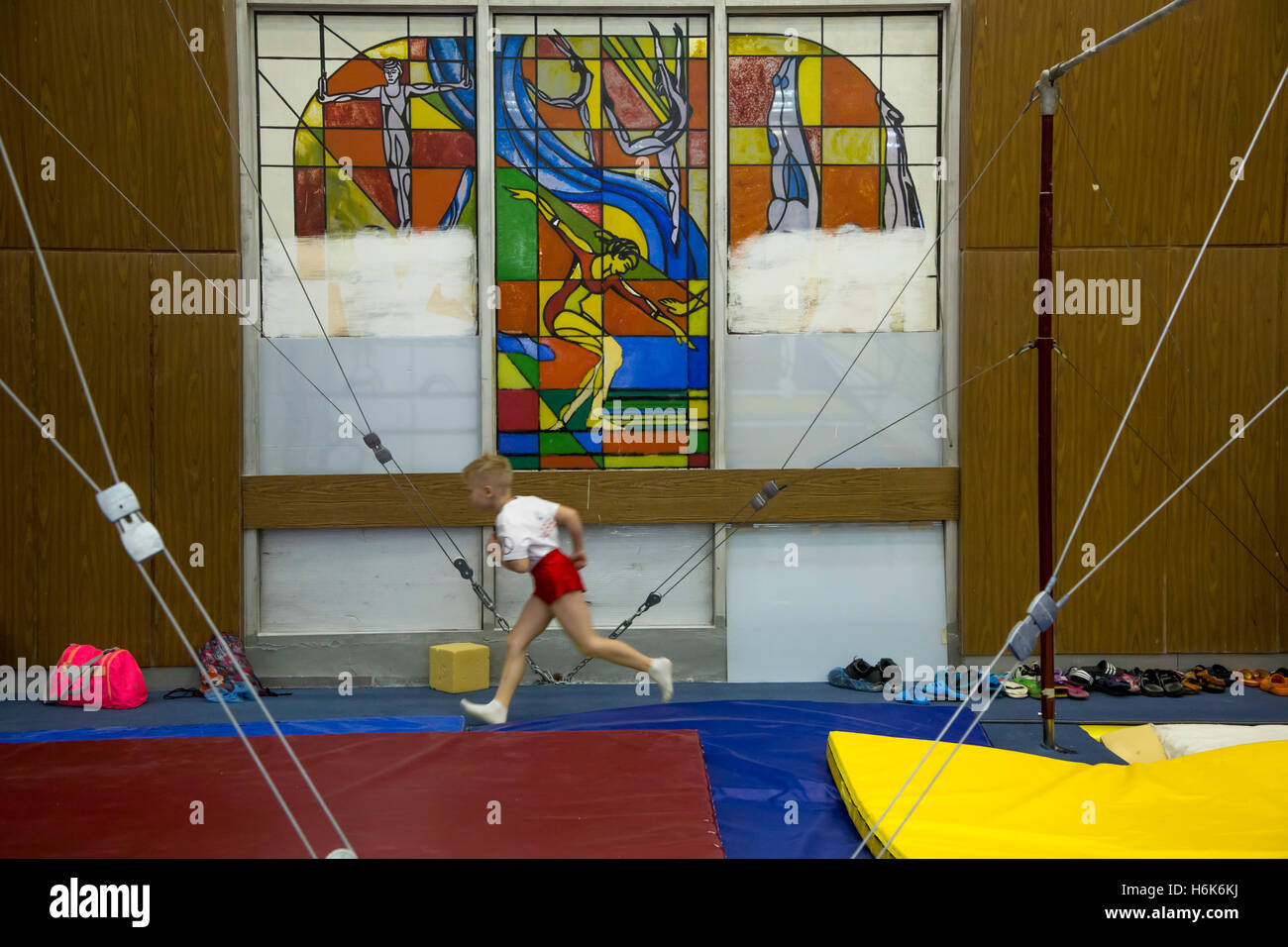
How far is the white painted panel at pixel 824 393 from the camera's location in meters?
5.91

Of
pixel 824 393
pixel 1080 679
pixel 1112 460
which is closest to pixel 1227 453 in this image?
pixel 1112 460

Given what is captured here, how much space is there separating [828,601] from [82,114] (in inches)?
185

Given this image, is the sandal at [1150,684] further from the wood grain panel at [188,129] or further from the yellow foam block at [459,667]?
the wood grain panel at [188,129]

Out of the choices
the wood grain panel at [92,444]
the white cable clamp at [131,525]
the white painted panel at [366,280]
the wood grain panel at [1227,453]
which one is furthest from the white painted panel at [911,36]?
the white cable clamp at [131,525]

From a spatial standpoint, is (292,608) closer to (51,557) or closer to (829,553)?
(51,557)

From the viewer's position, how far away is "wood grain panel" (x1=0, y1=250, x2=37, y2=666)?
555cm

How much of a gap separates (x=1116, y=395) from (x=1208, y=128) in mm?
1502

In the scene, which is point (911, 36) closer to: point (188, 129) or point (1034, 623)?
point (188, 129)

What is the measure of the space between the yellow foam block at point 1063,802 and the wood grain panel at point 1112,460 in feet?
7.31

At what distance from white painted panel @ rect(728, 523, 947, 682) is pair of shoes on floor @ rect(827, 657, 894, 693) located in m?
0.15

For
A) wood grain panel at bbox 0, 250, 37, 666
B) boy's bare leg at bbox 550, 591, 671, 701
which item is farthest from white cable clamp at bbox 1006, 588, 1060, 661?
wood grain panel at bbox 0, 250, 37, 666

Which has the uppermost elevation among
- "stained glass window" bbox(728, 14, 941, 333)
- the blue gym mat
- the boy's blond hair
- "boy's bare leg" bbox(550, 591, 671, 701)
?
"stained glass window" bbox(728, 14, 941, 333)

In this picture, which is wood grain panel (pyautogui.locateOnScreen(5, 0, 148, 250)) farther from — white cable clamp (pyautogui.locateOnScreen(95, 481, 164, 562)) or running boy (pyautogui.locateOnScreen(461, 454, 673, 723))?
white cable clamp (pyautogui.locateOnScreen(95, 481, 164, 562))
